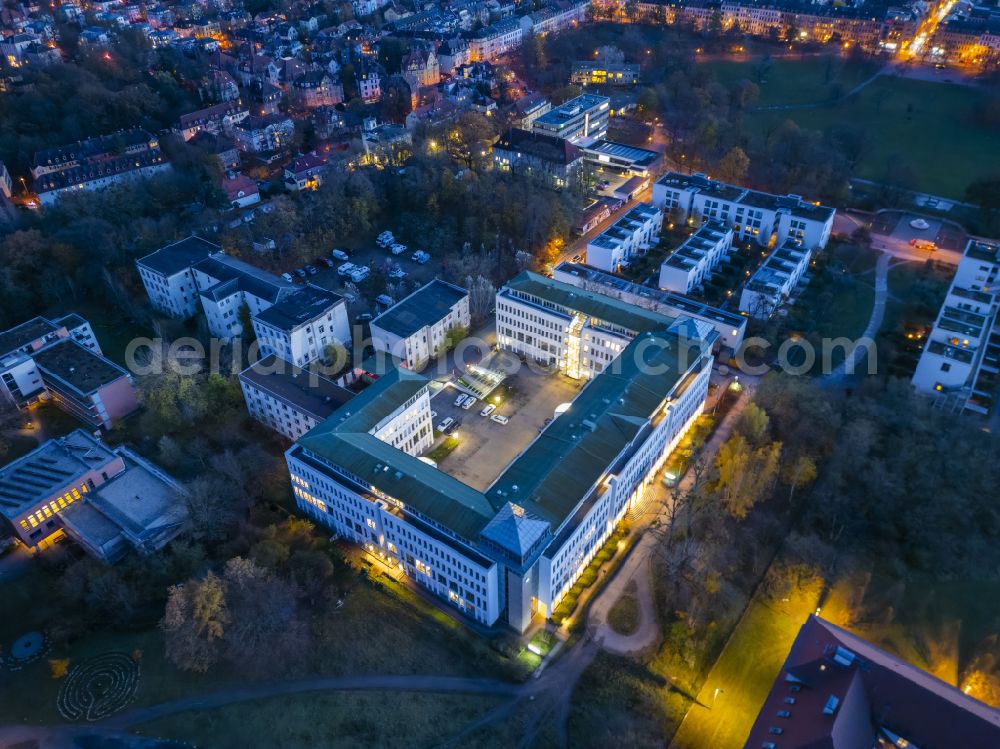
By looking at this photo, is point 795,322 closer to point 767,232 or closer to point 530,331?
point 767,232

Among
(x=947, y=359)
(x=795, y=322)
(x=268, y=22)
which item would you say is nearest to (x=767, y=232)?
(x=795, y=322)

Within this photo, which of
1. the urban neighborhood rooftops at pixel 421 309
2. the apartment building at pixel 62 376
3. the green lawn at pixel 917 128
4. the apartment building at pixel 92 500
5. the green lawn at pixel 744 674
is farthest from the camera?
the green lawn at pixel 917 128

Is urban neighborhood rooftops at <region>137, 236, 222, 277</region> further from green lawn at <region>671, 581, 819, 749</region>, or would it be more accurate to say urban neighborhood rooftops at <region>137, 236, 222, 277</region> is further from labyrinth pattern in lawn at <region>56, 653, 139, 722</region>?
green lawn at <region>671, 581, 819, 749</region>

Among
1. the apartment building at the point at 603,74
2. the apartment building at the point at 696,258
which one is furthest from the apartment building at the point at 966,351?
the apartment building at the point at 603,74

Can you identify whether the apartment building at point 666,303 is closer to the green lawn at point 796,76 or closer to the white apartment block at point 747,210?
the white apartment block at point 747,210

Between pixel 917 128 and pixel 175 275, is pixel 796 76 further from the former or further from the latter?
pixel 175 275

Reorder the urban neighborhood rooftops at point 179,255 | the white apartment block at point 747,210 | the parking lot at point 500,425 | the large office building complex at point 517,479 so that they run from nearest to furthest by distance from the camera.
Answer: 1. the large office building complex at point 517,479
2. the parking lot at point 500,425
3. the urban neighborhood rooftops at point 179,255
4. the white apartment block at point 747,210

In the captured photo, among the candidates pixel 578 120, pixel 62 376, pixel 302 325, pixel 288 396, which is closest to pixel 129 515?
pixel 288 396
